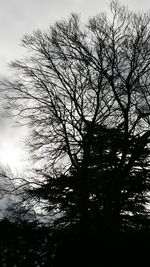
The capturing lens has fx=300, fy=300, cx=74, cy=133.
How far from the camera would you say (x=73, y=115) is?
15.3 m

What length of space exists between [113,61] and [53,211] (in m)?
8.71

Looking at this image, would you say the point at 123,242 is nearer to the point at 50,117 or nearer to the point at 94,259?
the point at 94,259

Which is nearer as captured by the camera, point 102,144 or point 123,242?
point 123,242

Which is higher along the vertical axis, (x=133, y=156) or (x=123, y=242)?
(x=133, y=156)

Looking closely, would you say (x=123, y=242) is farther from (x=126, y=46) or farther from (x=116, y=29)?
(x=116, y=29)

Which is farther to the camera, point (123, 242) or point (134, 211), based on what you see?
point (134, 211)

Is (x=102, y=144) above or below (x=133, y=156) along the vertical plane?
above

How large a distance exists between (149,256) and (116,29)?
420 inches

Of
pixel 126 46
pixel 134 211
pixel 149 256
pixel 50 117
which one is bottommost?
pixel 149 256

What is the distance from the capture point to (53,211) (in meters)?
16.6

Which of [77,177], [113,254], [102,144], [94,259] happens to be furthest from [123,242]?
[102,144]

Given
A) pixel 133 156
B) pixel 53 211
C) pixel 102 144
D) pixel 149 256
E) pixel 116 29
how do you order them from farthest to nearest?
pixel 53 211 → pixel 102 144 → pixel 116 29 → pixel 133 156 → pixel 149 256

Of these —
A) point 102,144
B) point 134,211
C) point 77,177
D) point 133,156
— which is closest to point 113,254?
point 133,156

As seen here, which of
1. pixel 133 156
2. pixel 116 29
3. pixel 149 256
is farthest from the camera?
pixel 116 29
